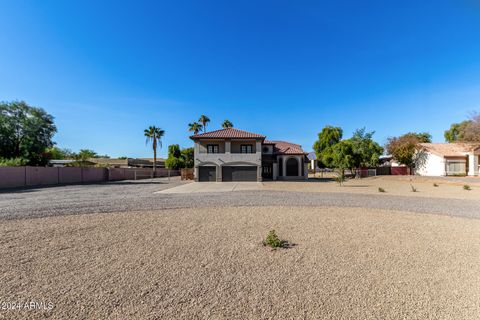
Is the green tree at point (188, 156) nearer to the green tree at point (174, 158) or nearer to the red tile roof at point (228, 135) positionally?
the green tree at point (174, 158)

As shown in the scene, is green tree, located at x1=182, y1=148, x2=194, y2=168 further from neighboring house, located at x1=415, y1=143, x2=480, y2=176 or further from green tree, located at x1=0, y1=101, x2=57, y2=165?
neighboring house, located at x1=415, y1=143, x2=480, y2=176

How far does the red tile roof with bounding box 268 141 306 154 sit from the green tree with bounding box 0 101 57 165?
3152 centimetres

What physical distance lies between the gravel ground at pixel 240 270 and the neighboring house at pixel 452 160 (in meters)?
38.9

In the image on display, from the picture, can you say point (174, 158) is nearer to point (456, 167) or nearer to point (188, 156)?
point (188, 156)

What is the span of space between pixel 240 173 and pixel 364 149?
2327cm

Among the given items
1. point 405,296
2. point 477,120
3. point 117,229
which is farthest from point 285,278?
point 477,120

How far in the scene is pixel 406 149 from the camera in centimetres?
3712

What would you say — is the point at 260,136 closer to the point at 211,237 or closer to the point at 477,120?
the point at 211,237

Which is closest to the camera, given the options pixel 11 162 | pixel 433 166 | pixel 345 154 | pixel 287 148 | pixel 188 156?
pixel 11 162

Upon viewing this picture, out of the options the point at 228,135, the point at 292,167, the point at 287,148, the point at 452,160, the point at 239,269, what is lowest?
the point at 239,269

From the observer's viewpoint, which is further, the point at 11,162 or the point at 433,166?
the point at 433,166

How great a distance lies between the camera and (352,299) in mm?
Answer: 2891

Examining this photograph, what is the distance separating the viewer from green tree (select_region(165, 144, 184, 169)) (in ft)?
159

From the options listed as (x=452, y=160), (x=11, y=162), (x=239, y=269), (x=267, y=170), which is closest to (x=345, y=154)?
(x=267, y=170)
